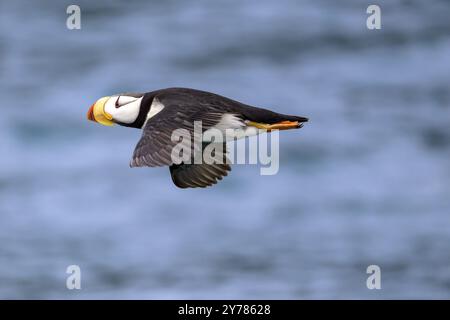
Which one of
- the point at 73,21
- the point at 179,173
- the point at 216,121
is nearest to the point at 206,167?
the point at 179,173

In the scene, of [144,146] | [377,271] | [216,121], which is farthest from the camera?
[377,271]

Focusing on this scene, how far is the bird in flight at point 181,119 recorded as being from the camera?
5.28 meters

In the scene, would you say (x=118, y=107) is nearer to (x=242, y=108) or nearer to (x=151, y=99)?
(x=151, y=99)

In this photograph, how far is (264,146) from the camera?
6.05 m

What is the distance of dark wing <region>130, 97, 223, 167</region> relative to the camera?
17.0 ft

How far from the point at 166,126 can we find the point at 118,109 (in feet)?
2.90

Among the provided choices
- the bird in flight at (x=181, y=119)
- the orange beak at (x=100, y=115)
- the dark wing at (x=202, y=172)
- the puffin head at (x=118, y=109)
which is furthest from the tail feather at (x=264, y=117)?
the orange beak at (x=100, y=115)

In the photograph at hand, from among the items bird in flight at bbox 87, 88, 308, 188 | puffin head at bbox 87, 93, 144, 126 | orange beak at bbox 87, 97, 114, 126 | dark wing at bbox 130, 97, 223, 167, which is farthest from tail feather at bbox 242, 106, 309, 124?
orange beak at bbox 87, 97, 114, 126

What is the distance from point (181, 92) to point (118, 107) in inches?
20.4

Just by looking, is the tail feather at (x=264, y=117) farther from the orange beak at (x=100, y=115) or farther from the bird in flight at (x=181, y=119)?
the orange beak at (x=100, y=115)

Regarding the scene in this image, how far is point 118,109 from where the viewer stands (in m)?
6.26

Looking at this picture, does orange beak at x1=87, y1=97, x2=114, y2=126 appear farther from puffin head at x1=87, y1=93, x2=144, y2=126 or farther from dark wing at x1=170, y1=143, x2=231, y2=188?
dark wing at x1=170, y1=143, x2=231, y2=188

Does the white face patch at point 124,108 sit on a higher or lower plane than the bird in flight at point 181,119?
higher

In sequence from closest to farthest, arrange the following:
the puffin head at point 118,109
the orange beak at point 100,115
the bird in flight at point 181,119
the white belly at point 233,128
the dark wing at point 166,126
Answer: the dark wing at point 166,126 → the bird in flight at point 181,119 → the white belly at point 233,128 → the puffin head at point 118,109 → the orange beak at point 100,115
